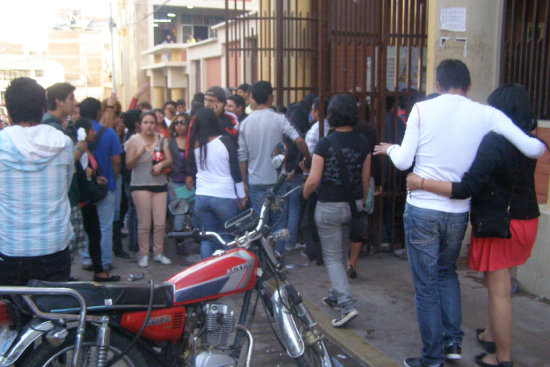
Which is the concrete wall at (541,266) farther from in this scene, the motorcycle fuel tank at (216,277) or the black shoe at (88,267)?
the black shoe at (88,267)

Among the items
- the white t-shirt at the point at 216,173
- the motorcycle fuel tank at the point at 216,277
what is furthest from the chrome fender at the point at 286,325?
the white t-shirt at the point at 216,173

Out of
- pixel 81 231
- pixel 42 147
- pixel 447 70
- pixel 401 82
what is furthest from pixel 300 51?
pixel 42 147

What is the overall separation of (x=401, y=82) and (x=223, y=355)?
447 centimetres

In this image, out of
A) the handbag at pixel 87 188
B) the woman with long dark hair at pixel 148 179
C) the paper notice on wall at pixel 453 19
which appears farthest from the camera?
the woman with long dark hair at pixel 148 179

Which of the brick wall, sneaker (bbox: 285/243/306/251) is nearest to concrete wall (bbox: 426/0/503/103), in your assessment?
sneaker (bbox: 285/243/306/251)

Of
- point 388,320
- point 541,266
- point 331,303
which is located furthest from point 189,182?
point 541,266

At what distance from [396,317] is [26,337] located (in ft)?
9.93

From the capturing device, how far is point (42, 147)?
3.26 metres

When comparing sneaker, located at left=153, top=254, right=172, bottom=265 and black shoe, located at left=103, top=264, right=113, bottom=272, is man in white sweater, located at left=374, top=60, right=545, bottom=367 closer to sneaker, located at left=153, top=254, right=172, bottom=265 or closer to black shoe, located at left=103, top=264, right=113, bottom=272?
sneaker, located at left=153, top=254, right=172, bottom=265

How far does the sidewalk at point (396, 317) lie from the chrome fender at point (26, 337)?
2.21 metres

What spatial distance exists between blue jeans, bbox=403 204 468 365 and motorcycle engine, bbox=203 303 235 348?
1.26 m

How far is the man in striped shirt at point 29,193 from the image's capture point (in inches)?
126

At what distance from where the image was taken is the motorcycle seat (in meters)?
2.81

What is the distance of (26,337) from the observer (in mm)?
2736
